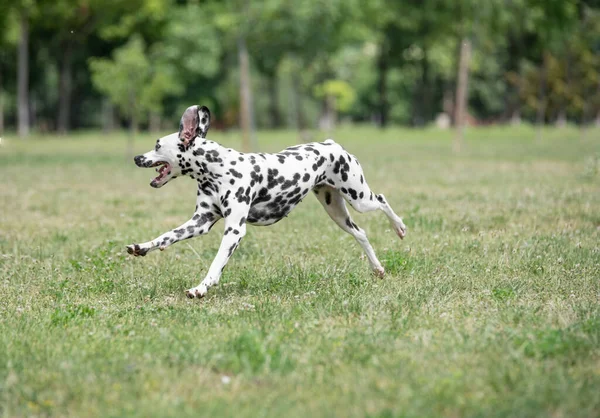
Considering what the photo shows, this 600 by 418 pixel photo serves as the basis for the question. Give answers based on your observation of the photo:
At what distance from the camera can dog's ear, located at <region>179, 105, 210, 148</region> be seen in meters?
7.25

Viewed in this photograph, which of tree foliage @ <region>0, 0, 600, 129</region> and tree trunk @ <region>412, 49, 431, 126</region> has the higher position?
tree foliage @ <region>0, 0, 600, 129</region>

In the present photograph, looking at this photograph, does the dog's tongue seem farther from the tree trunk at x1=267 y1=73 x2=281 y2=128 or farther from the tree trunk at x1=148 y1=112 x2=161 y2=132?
the tree trunk at x1=267 y1=73 x2=281 y2=128

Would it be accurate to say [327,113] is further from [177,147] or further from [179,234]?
[179,234]

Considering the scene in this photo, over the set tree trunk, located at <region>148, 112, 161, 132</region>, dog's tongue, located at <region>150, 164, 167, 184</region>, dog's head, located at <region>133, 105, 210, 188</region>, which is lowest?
tree trunk, located at <region>148, 112, 161, 132</region>

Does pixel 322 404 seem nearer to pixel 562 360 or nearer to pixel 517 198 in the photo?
pixel 562 360

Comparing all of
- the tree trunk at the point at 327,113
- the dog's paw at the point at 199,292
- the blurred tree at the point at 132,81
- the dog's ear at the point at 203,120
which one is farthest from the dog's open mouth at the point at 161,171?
the tree trunk at the point at 327,113

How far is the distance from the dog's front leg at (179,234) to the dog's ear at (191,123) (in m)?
0.66

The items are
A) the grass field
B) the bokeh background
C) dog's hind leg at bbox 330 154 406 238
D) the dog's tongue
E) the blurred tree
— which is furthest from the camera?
the bokeh background

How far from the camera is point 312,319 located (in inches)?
256

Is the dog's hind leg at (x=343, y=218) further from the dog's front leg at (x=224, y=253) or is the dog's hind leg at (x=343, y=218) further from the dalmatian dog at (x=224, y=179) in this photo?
the dog's front leg at (x=224, y=253)

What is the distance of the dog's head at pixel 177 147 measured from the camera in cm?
727

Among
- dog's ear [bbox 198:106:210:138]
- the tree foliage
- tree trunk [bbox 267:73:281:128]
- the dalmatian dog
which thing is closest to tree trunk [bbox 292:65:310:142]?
the tree foliage

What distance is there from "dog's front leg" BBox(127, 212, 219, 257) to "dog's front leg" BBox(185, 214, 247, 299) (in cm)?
25

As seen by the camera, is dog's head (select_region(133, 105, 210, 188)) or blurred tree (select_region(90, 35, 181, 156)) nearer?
dog's head (select_region(133, 105, 210, 188))
